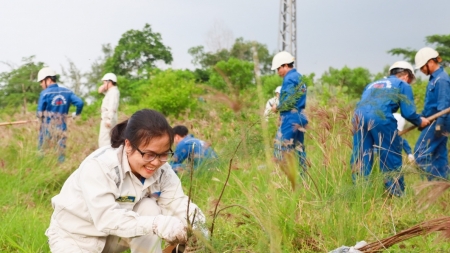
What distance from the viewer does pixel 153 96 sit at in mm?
13109

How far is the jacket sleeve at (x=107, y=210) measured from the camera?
2920 mm

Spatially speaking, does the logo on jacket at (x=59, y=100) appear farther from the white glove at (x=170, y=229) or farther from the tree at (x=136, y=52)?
the tree at (x=136, y=52)

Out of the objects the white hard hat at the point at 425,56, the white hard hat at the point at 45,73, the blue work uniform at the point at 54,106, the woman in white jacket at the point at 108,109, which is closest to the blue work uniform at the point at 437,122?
the white hard hat at the point at 425,56

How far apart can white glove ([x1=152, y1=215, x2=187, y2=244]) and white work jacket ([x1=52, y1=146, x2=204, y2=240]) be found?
0.04 metres

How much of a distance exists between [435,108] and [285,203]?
3.38 meters

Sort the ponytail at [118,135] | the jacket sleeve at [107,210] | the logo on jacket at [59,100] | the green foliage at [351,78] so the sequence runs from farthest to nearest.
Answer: the green foliage at [351,78], the logo on jacket at [59,100], the ponytail at [118,135], the jacket sleeve at [107,210]

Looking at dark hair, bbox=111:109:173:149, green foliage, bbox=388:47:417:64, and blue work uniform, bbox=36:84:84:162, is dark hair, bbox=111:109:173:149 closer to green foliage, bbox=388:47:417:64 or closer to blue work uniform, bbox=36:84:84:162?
blue work uniform, bbox=36:84:84:162

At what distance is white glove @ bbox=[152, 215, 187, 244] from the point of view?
9.05ft

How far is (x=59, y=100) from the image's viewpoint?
9.63 metres

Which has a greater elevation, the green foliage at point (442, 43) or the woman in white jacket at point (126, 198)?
the green foliage at point (442, 43)

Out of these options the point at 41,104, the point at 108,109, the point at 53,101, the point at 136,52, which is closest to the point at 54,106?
the point at 53,101

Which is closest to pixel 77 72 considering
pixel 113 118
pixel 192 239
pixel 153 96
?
pixel 153 96

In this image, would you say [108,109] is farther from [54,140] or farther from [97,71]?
[97,71]

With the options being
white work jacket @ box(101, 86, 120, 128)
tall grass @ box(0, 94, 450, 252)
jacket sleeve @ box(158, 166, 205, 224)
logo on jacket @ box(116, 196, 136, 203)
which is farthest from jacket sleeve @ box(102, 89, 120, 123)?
logo on jacket @ box(116, 196, 136, 203)
